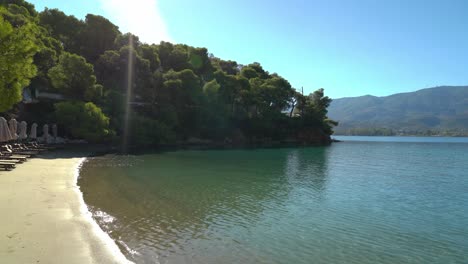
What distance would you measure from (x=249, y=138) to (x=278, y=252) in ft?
258

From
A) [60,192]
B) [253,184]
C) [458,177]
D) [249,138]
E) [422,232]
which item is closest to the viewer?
[422,232]

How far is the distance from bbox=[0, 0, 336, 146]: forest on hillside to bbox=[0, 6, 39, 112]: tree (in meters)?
0.05

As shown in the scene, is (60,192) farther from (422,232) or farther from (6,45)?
(422,232)

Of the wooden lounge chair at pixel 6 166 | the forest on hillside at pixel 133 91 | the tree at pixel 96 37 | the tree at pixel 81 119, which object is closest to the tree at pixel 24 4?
the forest on hillside at pixel 133 91

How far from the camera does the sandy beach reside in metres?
8.34

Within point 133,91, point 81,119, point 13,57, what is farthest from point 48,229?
point 133,91

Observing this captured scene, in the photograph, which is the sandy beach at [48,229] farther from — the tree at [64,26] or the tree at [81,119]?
the tree at [64,26]

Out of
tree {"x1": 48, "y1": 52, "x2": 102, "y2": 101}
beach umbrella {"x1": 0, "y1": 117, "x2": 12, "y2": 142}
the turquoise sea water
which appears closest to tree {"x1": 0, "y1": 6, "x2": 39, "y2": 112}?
the turquoise sea water

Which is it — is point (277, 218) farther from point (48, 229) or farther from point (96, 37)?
point (96, 37)

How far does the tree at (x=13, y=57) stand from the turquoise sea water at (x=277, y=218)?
6.83 meters

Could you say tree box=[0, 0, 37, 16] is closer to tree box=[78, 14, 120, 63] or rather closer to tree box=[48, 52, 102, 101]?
tree box=[78, 14, 120, 63]

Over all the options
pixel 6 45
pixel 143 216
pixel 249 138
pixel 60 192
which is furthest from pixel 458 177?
pixel 249 138

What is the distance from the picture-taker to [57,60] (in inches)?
2228

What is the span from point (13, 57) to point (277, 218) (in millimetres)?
16239
